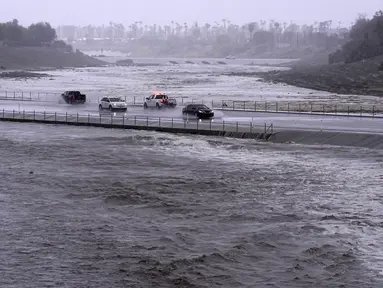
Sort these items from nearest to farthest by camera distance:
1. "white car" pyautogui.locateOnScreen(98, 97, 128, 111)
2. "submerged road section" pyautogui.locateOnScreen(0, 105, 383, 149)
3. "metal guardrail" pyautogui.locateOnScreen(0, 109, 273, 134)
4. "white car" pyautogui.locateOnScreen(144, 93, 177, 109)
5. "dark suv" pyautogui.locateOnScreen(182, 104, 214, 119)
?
1. "submerged road section" pyautogui.locateOnScreen(0, 105, 383, 149)
2. "metal guardrail" pyautogui.locateOnScreen(0, 109, 273, 134)
3. "dark suv" pyautogui.locateOnScreen(182, 104, 214, 119)
4. "white car" pyautogui.locateOnScreen(98, 97, 128, 111)
5. "white car" pyautogui.locateOnScreen(144, 93, 177, 109)

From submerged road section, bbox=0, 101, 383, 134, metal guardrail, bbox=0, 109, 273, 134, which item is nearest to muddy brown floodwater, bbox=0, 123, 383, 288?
metal guardrail, bbox=0, 109, 273, 134

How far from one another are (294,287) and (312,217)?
6921 millimetres

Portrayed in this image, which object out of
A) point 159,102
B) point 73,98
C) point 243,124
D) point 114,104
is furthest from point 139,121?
point 73,98

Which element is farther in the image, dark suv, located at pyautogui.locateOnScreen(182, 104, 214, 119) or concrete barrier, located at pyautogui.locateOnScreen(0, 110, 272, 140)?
dark suv, located at pyautogui.locateOnScreen(182, 104, 214, 119)

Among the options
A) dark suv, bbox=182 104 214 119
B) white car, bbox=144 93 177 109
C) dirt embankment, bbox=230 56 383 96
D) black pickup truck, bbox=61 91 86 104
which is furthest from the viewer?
dirt embankment, bbox=230 56 383 96

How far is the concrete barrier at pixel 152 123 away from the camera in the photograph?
4566 centimetres

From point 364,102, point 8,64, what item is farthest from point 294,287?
point 8,64

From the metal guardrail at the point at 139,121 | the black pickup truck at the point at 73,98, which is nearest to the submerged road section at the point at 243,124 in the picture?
the metal guardrail at the point at 139,121

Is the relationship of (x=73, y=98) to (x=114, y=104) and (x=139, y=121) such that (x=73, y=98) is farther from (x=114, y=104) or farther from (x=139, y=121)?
(x=139, y=121)

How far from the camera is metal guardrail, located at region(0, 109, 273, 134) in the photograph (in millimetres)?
46906

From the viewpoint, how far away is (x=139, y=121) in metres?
51.4

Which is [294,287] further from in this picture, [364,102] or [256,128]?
[364,102]

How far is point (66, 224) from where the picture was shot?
25.2 meters

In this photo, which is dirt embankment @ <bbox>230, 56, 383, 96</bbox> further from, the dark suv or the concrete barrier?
the concrete barrier
